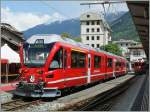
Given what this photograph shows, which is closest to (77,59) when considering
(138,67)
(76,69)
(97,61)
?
(76,69)

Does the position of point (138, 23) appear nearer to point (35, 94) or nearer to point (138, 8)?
point (138, 8)

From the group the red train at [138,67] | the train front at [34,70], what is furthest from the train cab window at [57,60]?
the red train at [138,67]

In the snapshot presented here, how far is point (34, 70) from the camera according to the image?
17812mm

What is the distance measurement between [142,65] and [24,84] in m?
46.6

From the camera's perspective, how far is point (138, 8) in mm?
22109

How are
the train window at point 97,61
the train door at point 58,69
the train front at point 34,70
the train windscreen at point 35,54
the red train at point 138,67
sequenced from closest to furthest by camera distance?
the train front at point 34,70, the train door at point 58,69, the train windscreen at point 35,54, the train window at point 97,61, the red train at point 138,67

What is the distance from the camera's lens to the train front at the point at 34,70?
57.4 feet

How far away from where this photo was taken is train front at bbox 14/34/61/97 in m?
17.5

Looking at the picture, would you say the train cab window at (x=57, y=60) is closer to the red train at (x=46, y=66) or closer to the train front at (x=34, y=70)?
the red train at (x=46, y=66)

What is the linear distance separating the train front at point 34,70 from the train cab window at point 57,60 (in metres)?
0.35

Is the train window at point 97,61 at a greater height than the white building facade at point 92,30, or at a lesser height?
lesser

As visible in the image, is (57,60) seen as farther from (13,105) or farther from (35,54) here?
(13,105)

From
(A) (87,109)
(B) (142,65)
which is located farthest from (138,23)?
(B) (142,65)

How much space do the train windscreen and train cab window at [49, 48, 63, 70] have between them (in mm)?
389
